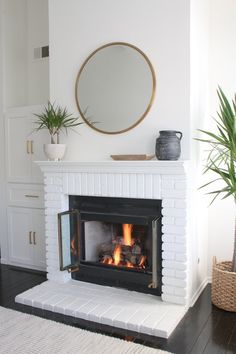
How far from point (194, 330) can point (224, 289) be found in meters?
0.43

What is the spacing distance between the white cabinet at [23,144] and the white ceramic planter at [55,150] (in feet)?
1.45

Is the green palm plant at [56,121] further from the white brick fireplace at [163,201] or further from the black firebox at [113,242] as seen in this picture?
the black firebox at [113,242]

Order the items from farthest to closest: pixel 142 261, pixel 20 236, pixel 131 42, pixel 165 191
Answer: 1. pixel 20 236
2. pixel 142 261
3. pixel 131 42
4. pixel 165 191

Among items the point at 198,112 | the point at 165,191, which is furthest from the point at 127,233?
the point at 198,112

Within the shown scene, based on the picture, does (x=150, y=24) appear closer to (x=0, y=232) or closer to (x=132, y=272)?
(x=132, y=272)

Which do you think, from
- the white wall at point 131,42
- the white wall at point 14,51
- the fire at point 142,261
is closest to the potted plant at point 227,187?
the white wall at point 131,42

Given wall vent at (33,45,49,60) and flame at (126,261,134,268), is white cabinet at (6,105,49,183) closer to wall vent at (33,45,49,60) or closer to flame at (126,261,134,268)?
wall vent at (33,45,49,60)

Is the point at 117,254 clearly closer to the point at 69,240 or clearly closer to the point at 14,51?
the point at 69,240

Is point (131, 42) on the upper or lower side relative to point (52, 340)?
upper

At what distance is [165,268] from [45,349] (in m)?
1.08

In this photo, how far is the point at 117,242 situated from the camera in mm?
3137

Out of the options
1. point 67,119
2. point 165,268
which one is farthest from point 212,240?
point 67,119

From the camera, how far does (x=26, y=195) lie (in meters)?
3.69

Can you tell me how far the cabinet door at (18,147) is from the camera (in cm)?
362
